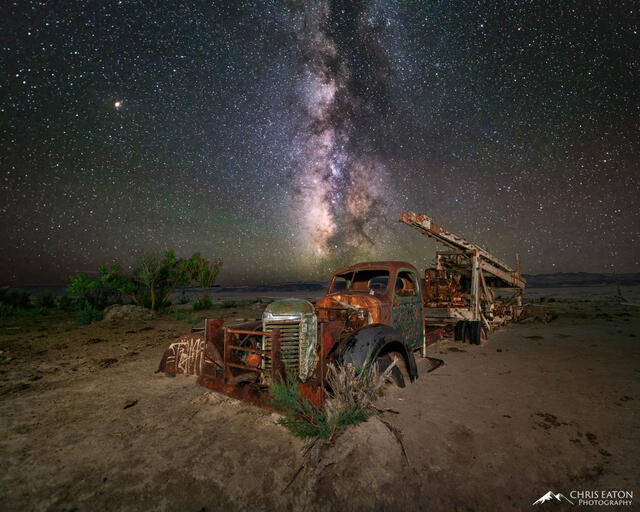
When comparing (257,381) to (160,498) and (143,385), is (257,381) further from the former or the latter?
(143,385)

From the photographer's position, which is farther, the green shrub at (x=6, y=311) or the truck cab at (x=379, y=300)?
the green shrub at (x=6, y=311)

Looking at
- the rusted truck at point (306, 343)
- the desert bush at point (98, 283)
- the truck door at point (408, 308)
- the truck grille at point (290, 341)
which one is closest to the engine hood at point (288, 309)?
the rusted truck at point (306, 343)

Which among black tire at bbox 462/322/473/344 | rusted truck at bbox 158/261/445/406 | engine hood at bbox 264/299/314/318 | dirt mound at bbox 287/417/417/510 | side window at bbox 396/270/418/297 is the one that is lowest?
dirt mound at bbox 287/417/417/510

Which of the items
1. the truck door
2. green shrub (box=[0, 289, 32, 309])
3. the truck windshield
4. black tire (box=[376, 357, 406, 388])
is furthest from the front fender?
green shrub (box=[0, 289, 32, 309])

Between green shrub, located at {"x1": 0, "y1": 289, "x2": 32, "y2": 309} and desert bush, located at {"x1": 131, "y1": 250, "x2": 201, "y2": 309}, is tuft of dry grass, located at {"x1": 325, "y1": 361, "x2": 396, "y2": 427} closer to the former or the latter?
desert bush, located at {"x1": 131, "y1": 250, "x2": 201, "y2": 309}

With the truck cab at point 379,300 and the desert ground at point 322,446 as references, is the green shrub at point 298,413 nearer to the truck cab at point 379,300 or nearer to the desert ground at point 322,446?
the desert ground at point 322,446

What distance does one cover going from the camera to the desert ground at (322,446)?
2.40 metres

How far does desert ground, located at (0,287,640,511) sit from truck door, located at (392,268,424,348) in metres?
0.81

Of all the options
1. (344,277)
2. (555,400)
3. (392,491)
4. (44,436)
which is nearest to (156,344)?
(44,436)

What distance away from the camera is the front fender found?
11.8 ft

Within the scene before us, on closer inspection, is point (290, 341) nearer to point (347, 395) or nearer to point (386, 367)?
point (347, 395)

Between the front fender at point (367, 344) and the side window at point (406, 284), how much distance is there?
1.73m

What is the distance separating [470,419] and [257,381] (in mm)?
2969

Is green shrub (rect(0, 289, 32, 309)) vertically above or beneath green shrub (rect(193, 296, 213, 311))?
above
